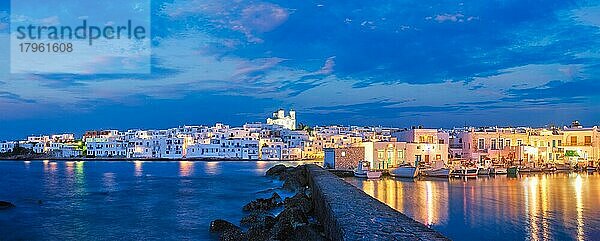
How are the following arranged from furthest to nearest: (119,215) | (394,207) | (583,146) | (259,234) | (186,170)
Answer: (186,170), (583,146), (119,215), (394,207), (259,234)

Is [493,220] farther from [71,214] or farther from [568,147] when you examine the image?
[568,147]

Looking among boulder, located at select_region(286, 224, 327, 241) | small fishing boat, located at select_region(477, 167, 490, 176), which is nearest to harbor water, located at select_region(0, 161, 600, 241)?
boulder, located at select_region(286, 224, 327, 241)

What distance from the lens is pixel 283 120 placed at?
147000 millimetres

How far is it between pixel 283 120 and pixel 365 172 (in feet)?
372

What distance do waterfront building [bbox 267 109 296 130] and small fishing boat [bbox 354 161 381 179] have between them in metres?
107

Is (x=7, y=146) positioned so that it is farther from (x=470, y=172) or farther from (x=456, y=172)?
(x=470, y=172)

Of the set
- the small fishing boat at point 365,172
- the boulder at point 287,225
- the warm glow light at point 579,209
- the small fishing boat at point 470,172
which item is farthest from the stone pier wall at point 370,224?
the small fishing boat at point 470,172

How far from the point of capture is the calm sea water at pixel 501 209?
13812 mm

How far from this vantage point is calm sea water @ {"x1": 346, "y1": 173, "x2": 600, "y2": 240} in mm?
13812

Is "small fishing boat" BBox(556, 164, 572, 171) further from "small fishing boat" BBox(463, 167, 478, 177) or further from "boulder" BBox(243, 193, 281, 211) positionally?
"boulder" BBox(243, 193, 281, 211)

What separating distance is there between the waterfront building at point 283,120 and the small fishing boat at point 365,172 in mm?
107242

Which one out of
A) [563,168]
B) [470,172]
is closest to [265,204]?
[470,172]

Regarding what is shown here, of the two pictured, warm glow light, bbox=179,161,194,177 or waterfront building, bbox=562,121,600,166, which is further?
warm glow light, bbox=179,161,194,177

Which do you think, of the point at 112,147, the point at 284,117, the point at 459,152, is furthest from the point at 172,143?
the point at 459,152
